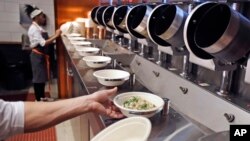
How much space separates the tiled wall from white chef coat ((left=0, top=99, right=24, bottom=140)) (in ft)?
14.4

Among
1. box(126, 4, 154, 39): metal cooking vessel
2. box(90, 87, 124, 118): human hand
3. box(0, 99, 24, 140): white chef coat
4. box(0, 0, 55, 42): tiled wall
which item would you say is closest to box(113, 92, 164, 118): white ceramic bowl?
box(90, 87, 124, 118): human hand

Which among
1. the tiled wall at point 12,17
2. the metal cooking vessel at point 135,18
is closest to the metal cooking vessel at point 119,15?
the metal cooking vessel at point 135,18

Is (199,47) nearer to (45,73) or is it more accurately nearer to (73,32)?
(73,32)

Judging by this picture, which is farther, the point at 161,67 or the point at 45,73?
the point at 45,73

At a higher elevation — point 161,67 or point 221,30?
point 221,30

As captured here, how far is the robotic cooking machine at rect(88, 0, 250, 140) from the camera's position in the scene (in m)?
0.95

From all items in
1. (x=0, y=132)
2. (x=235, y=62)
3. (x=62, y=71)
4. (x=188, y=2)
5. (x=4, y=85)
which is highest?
(x=188, y=2)

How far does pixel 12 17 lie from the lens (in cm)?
478

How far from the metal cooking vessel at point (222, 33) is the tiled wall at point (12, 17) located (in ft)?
14.5

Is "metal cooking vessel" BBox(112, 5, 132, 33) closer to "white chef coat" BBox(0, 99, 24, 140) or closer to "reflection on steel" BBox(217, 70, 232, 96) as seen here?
"reflection on steel" BBox(217, 70, 232, 96)

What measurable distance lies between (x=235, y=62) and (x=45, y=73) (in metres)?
3.46

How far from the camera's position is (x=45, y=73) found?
394cm

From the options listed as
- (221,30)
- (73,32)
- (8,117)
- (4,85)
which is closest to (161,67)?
(221,30)

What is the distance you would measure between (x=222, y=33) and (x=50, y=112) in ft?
2.72
